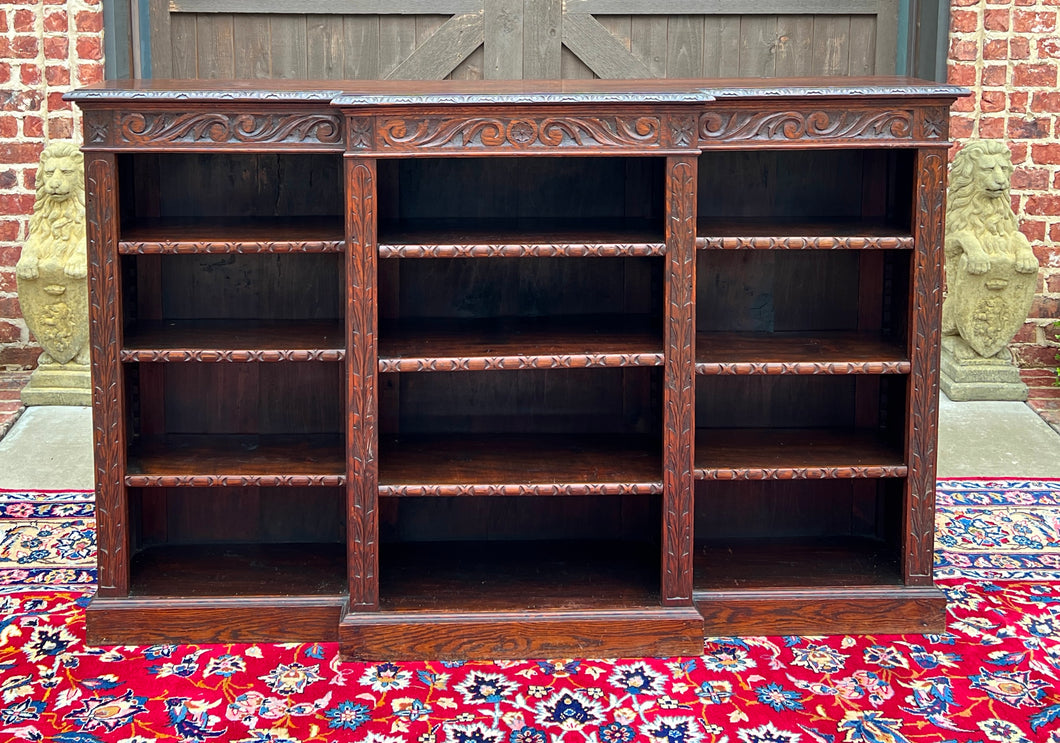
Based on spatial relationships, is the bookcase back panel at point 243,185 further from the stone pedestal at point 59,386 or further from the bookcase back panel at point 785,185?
the stone pedestal at point 59,386

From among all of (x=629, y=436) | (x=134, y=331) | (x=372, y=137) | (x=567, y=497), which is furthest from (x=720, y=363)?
(x=134, y=331)

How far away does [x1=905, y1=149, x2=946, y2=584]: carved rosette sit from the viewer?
281 cm

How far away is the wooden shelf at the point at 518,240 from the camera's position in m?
2.75

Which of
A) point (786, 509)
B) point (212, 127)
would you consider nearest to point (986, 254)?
point (786, 509)

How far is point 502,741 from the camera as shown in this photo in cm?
248

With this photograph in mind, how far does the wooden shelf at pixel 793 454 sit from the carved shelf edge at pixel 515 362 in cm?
34

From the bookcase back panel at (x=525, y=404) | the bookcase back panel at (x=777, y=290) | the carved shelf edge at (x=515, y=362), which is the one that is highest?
the bookcase back panel at (x=777, y=290)

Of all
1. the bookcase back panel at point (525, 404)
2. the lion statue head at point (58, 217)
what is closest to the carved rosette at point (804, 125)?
the bookcase back panel at point (525, 404)

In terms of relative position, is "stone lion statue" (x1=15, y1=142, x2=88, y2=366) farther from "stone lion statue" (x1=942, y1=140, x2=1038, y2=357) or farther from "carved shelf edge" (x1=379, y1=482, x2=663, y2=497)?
"stone lion statue" (x1=942, y1=140, x2=1038, y2=357)

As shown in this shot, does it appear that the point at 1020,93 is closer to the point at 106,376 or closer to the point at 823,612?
the point at 823,612

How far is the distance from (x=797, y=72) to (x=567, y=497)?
10.3ft

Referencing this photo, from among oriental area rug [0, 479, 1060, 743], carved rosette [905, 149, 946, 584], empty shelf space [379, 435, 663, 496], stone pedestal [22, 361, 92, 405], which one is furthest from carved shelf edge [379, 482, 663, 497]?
stone pedestal [22, 361, 92, 405]

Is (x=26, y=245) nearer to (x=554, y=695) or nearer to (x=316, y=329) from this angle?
(x=316, y=329)

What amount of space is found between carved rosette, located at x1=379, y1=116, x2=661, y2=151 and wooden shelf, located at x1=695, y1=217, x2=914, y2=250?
1.05 ft
